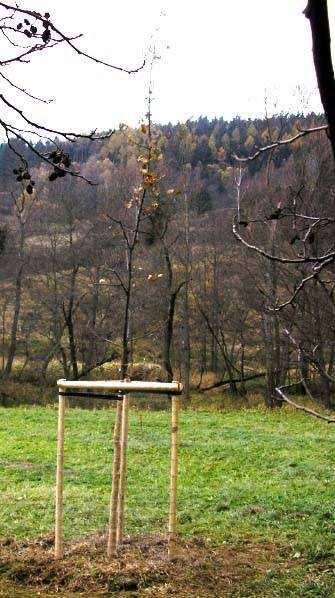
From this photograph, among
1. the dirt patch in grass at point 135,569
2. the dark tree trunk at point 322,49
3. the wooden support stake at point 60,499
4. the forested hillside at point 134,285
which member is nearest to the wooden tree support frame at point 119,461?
the wooden support stake at point 60,499

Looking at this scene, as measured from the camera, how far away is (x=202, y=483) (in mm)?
8883

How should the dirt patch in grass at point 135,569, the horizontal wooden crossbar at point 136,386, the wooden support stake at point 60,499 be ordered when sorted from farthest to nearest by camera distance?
the wooden support stake at point 60,499 < the horizontal wooden crossbar at point 136,386 < the dirt patch in grass at point 135,569

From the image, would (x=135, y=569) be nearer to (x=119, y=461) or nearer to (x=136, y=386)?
(x=119, y=461)

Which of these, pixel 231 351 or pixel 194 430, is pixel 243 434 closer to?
pixel 194 430

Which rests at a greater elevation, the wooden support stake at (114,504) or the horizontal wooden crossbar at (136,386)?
the horizontal wooden crossbar at (136,386)

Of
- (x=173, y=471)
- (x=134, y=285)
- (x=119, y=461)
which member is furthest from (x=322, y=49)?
(x=134, y=285)

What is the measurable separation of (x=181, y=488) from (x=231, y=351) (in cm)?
2509

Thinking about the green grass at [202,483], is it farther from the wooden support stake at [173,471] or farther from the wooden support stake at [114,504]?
the wooden support stake at [114,504]

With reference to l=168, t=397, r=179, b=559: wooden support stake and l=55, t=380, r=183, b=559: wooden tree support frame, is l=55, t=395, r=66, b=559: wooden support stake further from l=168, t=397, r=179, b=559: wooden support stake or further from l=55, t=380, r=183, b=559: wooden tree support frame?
l=168, t=397, r=179, b=559: wooden support stake

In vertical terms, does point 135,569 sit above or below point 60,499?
below

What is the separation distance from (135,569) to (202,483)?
4.04m

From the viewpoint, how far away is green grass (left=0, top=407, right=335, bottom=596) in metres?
6.19

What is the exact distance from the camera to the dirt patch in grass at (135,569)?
472 centimetres

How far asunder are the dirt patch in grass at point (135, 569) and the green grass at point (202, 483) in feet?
0.88
